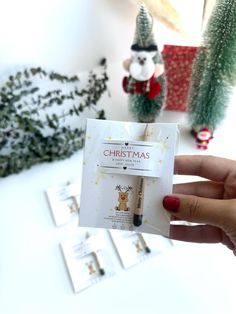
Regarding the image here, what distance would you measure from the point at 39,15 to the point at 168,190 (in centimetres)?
53

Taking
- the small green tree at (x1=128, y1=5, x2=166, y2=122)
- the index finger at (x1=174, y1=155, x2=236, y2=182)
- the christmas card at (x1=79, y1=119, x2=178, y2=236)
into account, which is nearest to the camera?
the christmas card at (x1=79, y1=119, x2=178, y2=236)

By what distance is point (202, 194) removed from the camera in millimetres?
590

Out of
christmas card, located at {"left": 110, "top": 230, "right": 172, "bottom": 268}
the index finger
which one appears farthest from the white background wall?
christmas card, located at {"left": 110, "top": 230, "right": 172, "bottom": 268}

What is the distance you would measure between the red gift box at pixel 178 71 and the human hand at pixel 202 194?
0.32 m

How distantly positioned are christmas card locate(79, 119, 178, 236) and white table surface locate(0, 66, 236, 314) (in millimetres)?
216

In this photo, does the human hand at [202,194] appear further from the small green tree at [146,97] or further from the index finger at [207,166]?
the small green tree at [146,97]

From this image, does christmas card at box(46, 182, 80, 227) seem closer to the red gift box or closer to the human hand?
the human hand

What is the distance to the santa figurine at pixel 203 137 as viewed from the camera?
0.81 meters

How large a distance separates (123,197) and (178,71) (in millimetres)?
479

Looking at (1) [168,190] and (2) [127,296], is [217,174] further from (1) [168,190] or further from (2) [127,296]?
(2) [127,296]

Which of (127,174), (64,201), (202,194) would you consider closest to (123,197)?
(127,174)

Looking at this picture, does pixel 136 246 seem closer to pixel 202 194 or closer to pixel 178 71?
pixel 202 194

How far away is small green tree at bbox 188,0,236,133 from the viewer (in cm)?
63

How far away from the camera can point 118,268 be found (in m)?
0.65
